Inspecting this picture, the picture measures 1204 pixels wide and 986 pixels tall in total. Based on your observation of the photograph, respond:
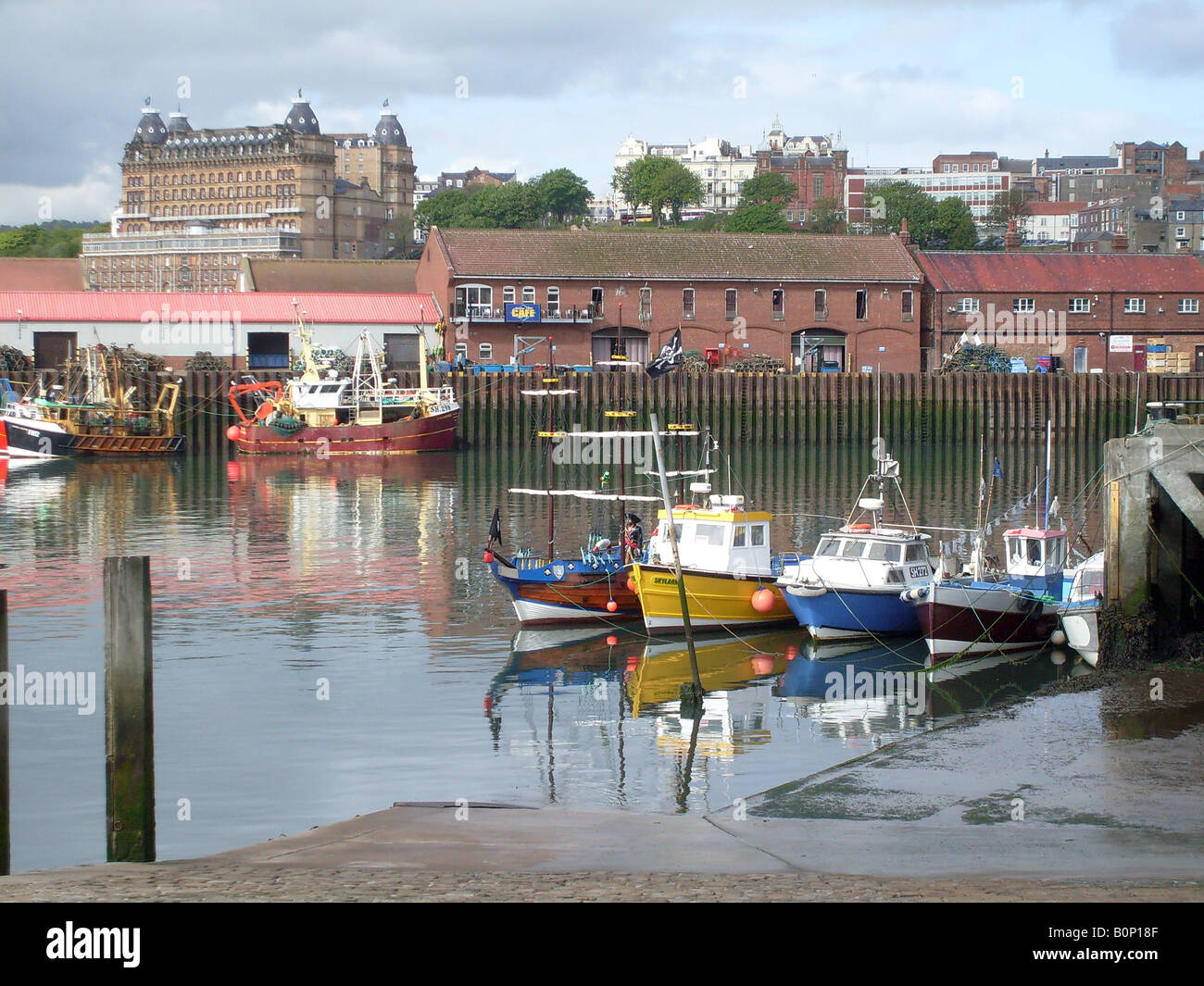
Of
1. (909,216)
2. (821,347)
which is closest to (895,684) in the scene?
(821,347)

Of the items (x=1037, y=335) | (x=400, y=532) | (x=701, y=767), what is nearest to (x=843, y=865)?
(x=701, y=767)

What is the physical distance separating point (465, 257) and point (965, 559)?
173ft

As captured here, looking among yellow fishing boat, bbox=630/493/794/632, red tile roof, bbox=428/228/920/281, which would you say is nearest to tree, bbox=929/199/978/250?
red tile roof, bbox=428/228/920/281

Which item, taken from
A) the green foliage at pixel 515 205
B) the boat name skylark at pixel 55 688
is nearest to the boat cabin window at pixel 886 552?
the boat name skylark at pixel 55 688

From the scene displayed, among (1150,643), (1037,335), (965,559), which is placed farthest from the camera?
(1037,335)

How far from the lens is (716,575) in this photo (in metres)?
28.6

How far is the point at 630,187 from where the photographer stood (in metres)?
187

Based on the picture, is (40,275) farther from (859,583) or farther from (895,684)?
(895,684)

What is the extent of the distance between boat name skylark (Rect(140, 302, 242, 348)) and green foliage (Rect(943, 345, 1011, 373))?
40.7m

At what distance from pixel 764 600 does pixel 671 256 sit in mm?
56461

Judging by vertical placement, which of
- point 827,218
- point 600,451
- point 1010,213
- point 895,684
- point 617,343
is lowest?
point 895,684

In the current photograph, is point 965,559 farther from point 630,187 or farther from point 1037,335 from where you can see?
point 630,187
